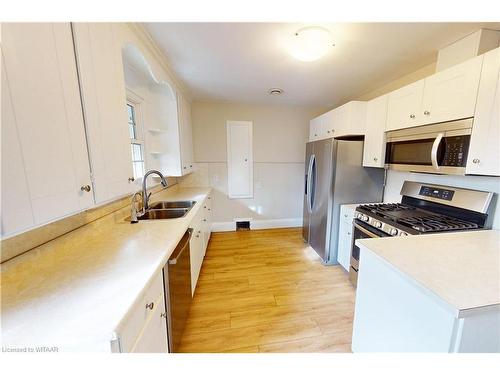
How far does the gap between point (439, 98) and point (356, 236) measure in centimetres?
139

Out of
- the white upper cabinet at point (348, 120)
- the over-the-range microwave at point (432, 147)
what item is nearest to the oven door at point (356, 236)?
the over-the-range microwave at point (432, 147)

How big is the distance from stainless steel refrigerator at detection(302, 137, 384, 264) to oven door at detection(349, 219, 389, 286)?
391mm

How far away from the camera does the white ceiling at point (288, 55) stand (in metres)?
1.45

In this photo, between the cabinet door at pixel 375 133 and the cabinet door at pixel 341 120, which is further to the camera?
the cabinet door at pixel 341 120

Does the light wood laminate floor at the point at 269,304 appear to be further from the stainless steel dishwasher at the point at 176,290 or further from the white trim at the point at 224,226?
the white trim at the point at 224,226

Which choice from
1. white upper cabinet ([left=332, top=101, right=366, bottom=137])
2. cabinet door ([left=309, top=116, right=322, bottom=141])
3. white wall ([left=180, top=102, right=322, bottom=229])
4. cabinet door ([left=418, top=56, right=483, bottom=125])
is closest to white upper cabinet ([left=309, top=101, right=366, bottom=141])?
white upper cabinet ([left=332, top=101, right=366, bottom=137])

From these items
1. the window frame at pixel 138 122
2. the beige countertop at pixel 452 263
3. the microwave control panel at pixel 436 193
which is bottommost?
the beige countertop at pixel 452 263

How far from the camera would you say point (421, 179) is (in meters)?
2.01

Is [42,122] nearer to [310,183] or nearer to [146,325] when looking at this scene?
[146,325]

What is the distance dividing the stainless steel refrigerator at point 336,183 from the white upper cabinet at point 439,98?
56 cm

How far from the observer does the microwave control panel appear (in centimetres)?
170
